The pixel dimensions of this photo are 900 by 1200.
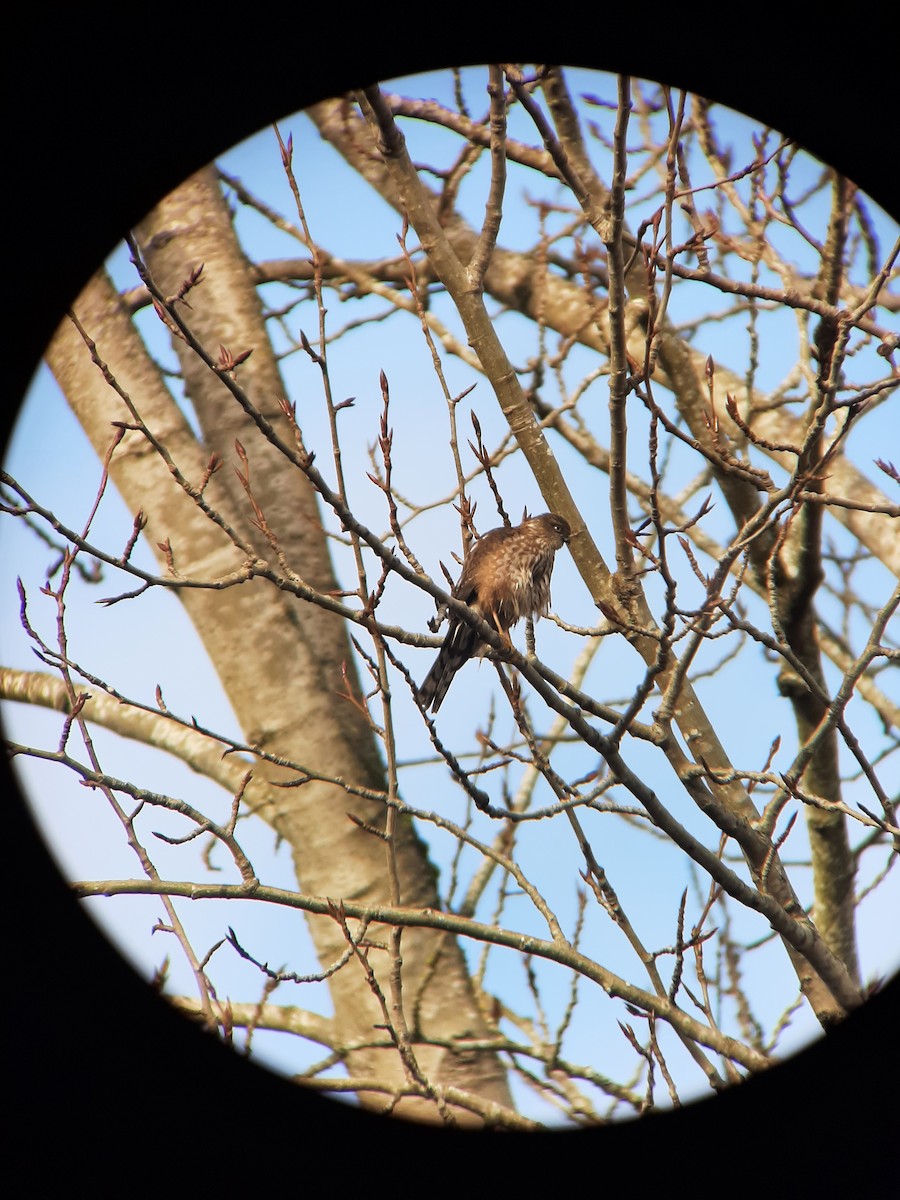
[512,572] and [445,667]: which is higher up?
[512,572]

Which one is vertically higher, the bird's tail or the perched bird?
the perched bird

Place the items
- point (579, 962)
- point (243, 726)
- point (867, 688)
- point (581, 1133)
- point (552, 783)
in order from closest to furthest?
point (581, 1133) < point (579, 962) < point (552, 783) < point (243, 726) < point (867, 688)

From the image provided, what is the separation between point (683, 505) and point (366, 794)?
3.26 m

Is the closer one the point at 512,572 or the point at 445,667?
the point at 445,667

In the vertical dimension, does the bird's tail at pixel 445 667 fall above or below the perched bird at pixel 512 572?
below

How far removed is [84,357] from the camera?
4.73 m

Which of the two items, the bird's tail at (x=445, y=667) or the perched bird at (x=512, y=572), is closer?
the bird's tail at (x=445, y=667)

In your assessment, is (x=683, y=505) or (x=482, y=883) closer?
(x=482, y=883)

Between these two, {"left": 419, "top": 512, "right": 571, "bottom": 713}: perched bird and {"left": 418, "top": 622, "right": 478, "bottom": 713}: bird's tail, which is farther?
{"left": 419, "top": 512, "right": 571, "bottom": 713}: perched bird

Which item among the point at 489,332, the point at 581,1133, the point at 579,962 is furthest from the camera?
the point at 489,332

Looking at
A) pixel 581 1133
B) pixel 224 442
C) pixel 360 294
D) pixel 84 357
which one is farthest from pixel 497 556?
pixel 581 1133

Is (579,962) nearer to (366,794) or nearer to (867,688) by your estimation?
(366,794)

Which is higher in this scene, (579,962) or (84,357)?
(84,357)

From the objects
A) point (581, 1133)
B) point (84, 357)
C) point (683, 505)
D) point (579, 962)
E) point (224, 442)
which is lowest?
point (581, 1133)
